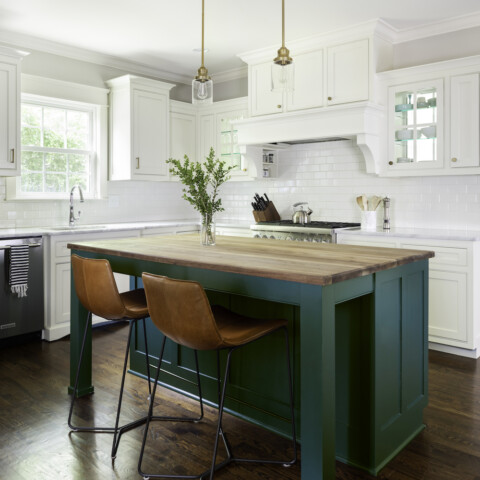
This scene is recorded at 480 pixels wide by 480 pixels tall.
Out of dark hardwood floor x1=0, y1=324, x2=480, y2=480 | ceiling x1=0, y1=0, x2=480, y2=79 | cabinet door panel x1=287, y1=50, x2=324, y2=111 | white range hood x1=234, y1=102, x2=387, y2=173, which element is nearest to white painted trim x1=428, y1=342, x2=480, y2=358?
dark hardwood floor x1=0, y1=324, x2=480, y2=480

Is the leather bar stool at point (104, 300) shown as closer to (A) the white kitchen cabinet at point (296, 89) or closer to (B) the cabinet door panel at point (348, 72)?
(A) the white kitchen cabinet at point (296, 89)

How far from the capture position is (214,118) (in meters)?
6.29

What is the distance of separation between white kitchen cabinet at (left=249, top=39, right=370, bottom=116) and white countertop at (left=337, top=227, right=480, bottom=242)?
128cm

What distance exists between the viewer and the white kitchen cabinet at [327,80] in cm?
473

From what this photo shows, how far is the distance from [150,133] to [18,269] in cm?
239

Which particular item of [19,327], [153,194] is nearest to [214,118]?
[153,194]

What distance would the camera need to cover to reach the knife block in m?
5.79

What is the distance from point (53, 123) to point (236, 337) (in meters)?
4.17

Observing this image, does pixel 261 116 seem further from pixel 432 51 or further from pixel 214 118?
pixel 432 51

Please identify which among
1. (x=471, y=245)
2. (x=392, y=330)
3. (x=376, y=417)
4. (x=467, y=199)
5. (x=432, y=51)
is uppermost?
(x=432, y=51)

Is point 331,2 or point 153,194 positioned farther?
point 153,194

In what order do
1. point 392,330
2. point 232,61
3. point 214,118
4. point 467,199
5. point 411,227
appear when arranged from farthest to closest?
point 214,118
point 232,61
point 411,227
point 467,199
point 392,330

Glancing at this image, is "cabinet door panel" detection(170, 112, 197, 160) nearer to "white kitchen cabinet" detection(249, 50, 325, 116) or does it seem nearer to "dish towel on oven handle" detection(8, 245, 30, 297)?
"white kitchen cabinet" detection(249, 50, 325, 116)

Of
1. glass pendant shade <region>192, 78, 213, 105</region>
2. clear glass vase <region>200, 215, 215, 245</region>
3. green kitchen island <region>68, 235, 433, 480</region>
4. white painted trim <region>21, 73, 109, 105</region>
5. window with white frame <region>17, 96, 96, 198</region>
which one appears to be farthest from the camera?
window with white frame <region>17, 96, 96, 198</region>
